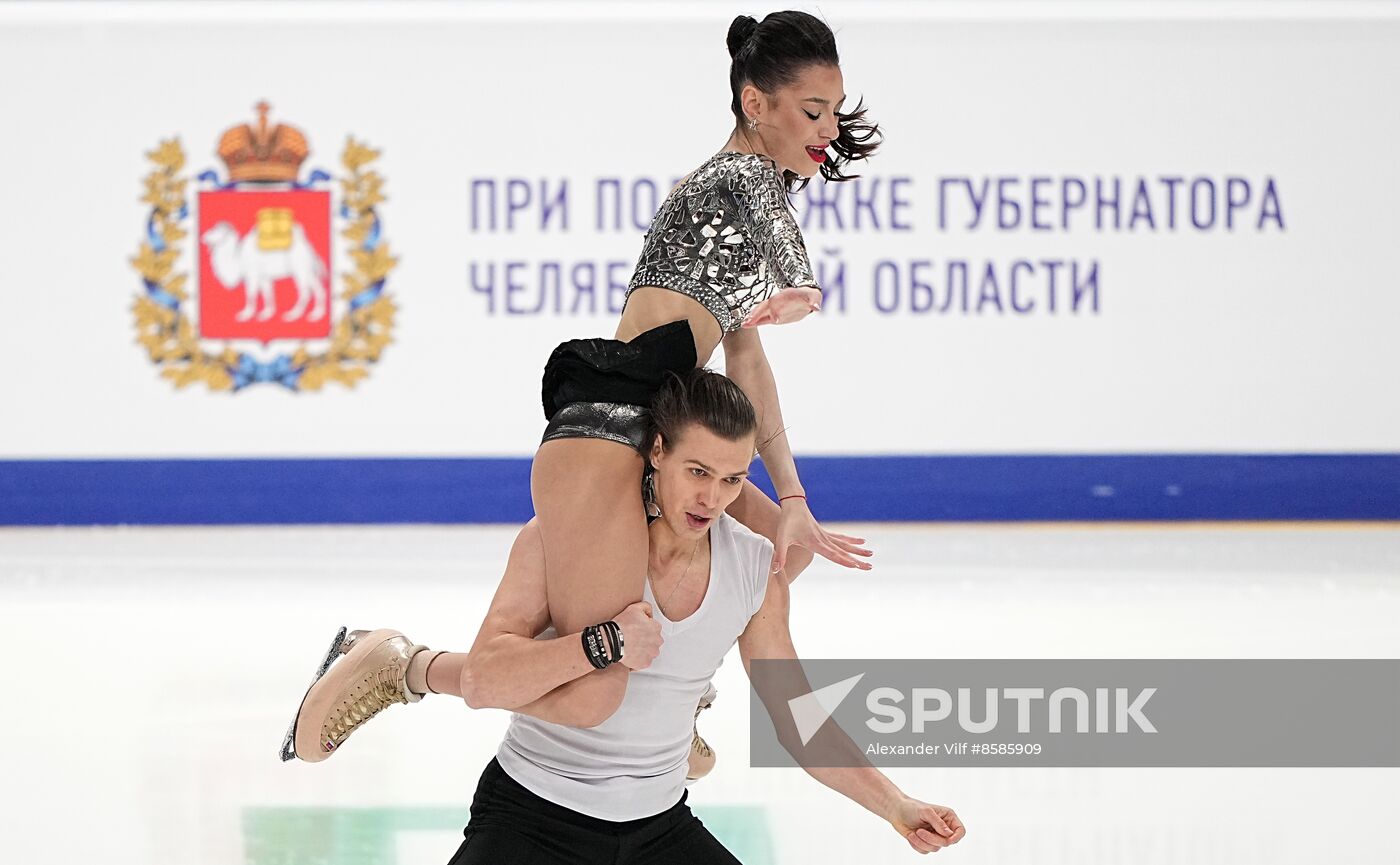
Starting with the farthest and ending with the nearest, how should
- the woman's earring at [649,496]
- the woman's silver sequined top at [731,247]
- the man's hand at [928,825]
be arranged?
the woman's silver sequined top at [731,247] → the woman's earring at [649,496] → the man's hand at [928,825]

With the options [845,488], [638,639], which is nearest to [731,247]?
[638,639]

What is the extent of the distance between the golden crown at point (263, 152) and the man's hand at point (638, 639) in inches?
280

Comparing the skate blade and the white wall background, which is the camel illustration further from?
the skate blade

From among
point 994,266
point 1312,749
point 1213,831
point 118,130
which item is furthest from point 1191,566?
point 118,130

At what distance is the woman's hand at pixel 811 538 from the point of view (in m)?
2.56

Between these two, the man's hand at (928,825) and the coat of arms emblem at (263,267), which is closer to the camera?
the man's hand at (928,825)

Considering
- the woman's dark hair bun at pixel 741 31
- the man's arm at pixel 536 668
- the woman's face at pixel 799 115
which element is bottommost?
the man's arm at pixel 536 668

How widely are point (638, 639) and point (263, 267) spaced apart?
7089mm

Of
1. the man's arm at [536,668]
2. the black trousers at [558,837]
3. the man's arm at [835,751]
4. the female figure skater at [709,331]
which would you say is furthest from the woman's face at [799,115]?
the black trousers at [558,837]

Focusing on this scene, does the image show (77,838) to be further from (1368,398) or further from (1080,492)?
(1368,398)

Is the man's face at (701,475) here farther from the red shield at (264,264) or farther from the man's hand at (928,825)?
the red shield at (264,264)

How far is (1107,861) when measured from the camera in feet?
10.3

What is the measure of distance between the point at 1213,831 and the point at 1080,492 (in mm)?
5614

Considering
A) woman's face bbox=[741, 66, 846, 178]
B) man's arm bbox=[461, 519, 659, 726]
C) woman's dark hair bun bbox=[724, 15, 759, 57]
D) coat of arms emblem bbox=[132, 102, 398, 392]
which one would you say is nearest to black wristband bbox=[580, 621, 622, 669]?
man's arm bbox=[461, 519, 659, 726]
